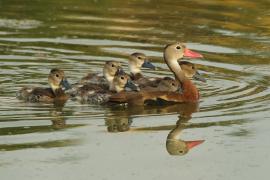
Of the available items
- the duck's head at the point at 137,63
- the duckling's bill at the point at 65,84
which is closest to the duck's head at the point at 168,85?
the duck's head at the point at 137,63

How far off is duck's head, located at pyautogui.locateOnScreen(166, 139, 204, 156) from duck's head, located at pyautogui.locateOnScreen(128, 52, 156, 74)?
3.35 metres

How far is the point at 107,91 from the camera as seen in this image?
1332cm

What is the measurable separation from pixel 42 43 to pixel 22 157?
253 inches

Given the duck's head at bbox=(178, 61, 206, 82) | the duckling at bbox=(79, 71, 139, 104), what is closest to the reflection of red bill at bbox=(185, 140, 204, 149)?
the duckling at bbox=(79, 71, 139, 104)

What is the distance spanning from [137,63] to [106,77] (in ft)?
2.17

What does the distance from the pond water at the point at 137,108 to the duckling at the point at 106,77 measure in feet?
1.61

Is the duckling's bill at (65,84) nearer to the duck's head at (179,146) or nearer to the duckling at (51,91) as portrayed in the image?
the duckling at (51,91)

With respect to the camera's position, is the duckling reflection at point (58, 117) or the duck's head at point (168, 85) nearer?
the duckling reflection at point (58, 117)

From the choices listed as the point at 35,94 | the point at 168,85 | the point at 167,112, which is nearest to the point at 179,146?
the point at 167,112

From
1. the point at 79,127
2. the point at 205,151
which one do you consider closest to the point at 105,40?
the point at 79,127

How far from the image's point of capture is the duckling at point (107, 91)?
42.8 feet

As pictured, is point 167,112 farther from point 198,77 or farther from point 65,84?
point 198,77

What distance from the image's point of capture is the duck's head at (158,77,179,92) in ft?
43.5

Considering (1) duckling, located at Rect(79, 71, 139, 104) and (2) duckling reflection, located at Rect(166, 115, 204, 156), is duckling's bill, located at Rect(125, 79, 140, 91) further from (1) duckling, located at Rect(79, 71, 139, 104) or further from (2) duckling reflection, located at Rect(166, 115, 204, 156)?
(2) duckling reflection, located at Rect(166, 115, 204, 156)
